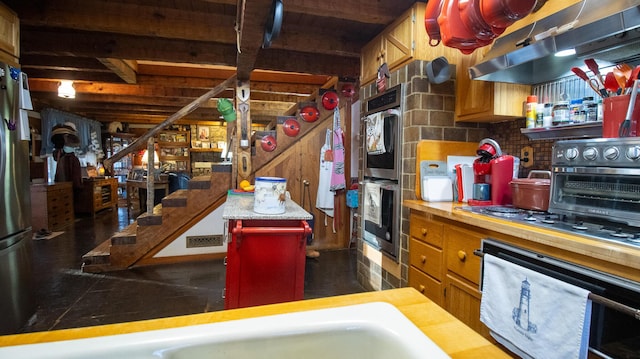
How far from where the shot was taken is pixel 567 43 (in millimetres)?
1468

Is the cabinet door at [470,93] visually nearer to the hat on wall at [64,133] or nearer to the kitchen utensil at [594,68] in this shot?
the kitchen utensil at [594,68]

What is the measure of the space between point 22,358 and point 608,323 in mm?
1566

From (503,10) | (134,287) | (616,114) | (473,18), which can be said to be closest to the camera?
(503,10)

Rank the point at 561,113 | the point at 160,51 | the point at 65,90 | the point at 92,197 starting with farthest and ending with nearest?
the point at 92,197 → the point at 65,90 → the point at 160,51 → the point at 561,113

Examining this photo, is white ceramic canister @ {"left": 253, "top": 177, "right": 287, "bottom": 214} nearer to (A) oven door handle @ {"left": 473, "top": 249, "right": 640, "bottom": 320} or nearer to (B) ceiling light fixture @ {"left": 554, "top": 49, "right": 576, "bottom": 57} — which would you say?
(A) oven door handle @ {"left": 473, "top": 249, "right": 640, "bottom": 320}

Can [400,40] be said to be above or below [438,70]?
above

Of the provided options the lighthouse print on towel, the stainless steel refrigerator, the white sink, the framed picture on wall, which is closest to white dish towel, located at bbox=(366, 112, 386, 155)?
the lighthouse print on towel

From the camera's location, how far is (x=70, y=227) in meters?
5.45

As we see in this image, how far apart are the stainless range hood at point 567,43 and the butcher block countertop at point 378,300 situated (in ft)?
4.54

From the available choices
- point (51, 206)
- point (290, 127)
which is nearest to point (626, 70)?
point (290, 127)

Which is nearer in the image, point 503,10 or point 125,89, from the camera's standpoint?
point 503,10

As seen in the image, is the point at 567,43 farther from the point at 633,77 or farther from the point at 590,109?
the point at 590,109

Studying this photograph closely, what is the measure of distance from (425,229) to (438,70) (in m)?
1.12

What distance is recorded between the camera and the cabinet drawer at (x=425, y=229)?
1.97m
